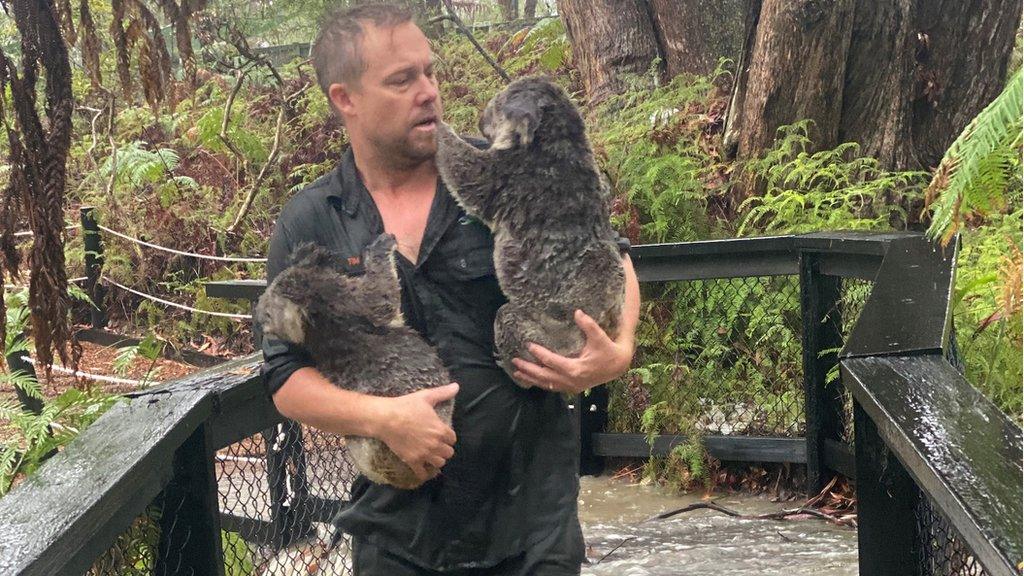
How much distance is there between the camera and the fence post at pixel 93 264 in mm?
10250

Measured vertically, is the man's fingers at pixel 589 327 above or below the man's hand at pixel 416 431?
above

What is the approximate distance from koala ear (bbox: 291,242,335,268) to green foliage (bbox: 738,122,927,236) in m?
4.67

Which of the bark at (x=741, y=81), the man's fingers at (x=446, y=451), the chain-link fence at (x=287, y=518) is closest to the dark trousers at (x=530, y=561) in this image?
the man's fingers at (x=446, y=451)

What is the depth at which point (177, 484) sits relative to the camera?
271cm

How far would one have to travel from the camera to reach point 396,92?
251 centimetres

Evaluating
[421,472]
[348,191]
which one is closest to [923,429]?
[421,472]

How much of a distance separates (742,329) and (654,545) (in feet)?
6.78

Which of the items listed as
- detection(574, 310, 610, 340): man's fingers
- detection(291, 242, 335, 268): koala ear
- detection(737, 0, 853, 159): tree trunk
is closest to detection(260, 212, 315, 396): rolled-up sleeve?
detection(291, 242, 335, 268): koala ear

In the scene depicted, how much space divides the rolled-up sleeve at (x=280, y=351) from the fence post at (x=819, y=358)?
10.8 feet

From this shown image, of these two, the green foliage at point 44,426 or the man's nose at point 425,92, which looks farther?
the green foliage at point 44,426

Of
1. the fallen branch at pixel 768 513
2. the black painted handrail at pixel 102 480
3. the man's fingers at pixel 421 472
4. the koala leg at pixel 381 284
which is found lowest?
the fallen branch at pixel 768 513

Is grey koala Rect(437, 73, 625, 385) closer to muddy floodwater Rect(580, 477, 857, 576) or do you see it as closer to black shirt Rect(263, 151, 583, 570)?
black shirt Rect(263, 151, 583, 570)

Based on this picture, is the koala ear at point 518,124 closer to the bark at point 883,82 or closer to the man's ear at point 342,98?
the man's ear at point 342,98

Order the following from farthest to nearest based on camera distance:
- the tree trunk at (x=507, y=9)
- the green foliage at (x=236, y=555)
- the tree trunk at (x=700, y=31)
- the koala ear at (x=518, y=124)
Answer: the tree trunk at (x=507, y=9) < the tree trunk at (x=700, y=31) < the green foliage at (x=236, y=555) < the koala ear at (x=518, y=124)
